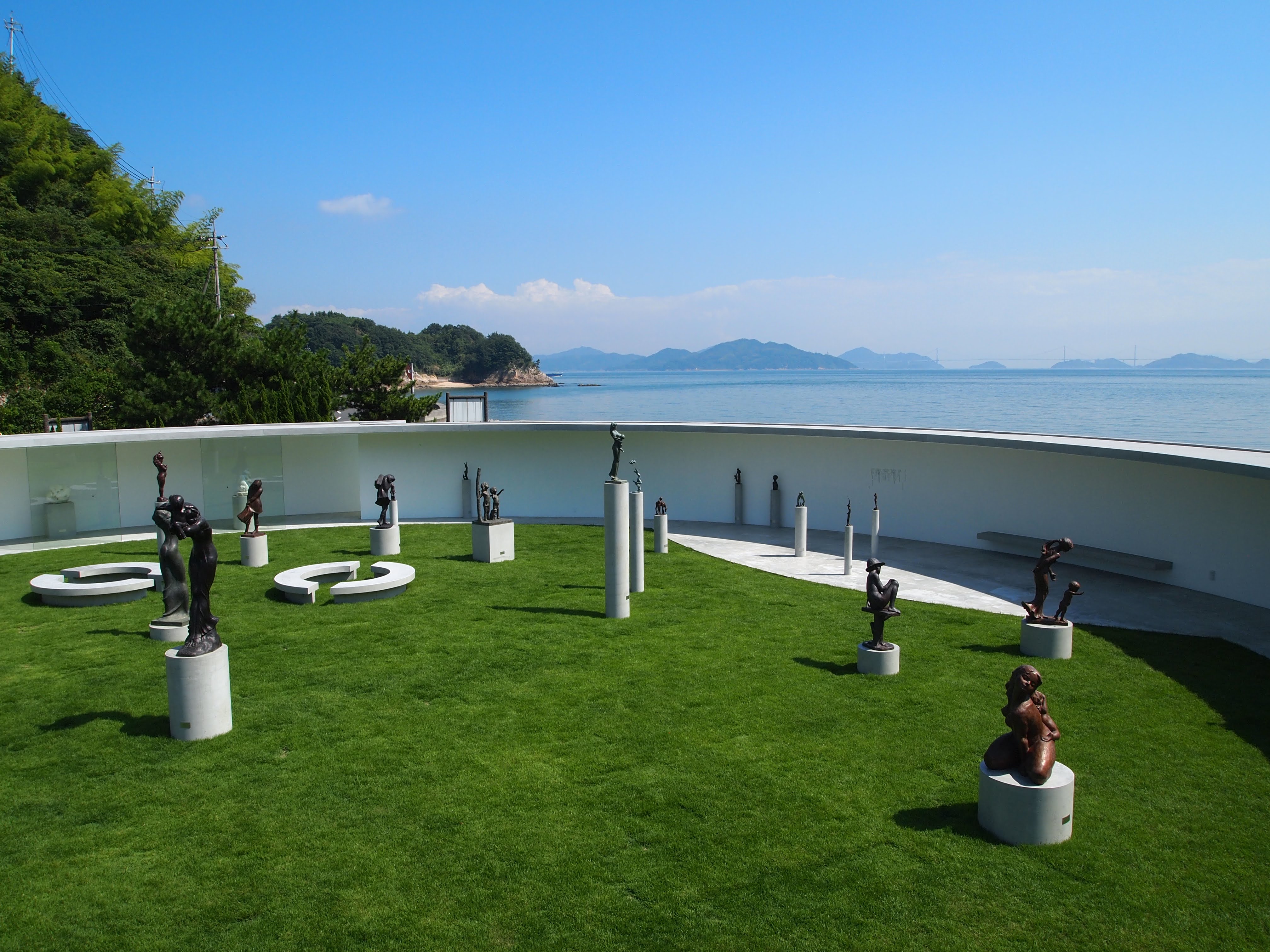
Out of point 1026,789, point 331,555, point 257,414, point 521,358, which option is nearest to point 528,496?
point 331,555

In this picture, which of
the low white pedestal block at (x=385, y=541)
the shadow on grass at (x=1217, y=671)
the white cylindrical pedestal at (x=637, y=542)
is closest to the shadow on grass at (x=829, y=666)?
the shadow on grass at (x=1217, y=671)

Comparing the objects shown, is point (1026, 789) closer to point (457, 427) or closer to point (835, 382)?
point (457, 427)

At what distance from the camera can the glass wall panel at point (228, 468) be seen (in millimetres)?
20578

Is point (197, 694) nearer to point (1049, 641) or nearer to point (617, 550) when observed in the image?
point (617, 550)

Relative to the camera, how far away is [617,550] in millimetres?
12438

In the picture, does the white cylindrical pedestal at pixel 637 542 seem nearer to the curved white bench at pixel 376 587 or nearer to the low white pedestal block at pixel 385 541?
the curved white bench at pixel 376 587

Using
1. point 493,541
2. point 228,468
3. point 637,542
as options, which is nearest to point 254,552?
point 493,541

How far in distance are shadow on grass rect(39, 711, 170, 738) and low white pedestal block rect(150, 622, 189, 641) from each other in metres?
2.56

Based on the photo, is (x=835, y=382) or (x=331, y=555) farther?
(x=835, y=382)

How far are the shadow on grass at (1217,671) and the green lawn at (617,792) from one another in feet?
0.16

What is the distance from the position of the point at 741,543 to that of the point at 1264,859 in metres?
12.6

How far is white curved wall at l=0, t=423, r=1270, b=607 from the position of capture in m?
14.0

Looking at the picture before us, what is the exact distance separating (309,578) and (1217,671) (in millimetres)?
13104

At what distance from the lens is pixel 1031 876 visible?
5.96 m
